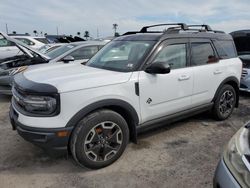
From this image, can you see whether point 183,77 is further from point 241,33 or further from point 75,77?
point 241,33

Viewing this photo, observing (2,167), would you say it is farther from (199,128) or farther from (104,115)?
(199,128)

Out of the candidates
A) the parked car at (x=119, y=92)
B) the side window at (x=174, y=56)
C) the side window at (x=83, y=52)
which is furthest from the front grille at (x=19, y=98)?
the side window at (x=83, y=52)

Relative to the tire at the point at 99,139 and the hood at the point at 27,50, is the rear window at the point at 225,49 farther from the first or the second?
the hood at the point at 27,50

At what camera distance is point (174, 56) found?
405 cm

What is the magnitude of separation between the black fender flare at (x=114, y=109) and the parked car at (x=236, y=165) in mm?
1506


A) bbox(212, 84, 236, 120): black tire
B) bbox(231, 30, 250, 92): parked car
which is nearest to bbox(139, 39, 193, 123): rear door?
bbox(212, 84, 236, 120): black tire

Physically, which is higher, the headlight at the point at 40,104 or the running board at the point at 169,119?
the headlight at the point at 40,104

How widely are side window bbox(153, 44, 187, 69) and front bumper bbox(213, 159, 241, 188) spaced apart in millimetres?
2049

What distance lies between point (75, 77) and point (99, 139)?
84 centimetres

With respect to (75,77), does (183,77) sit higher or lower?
lower

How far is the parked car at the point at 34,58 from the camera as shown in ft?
21.2

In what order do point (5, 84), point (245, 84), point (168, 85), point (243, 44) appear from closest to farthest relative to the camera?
1. point (168, 85)
2. point (5, 84)
3. point (245, 84)
4. point (243, 44)

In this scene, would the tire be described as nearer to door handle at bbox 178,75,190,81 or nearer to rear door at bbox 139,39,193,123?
rear door at bbox 139,39,193,123

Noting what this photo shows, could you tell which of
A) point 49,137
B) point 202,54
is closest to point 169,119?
point 202,54
